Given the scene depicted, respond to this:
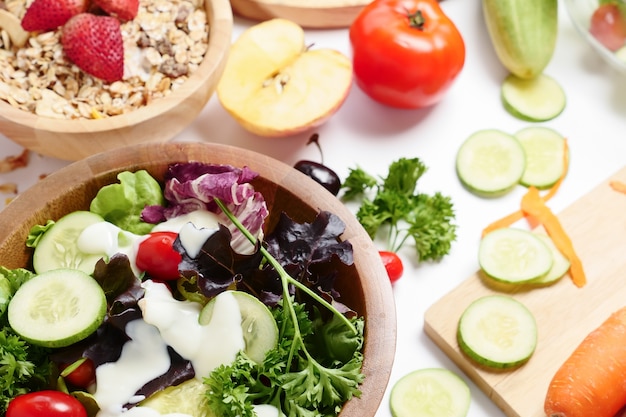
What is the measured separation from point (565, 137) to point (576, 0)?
441mm

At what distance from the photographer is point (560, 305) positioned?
1.99 meters

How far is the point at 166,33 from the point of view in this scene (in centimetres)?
215

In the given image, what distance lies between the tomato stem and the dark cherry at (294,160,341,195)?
19.2 inches

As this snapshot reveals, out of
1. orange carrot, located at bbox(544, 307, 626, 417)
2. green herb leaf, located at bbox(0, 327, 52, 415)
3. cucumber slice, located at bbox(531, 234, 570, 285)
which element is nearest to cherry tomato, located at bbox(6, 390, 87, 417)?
green herb leaf, located at bbox(0, 327, 52, 415)

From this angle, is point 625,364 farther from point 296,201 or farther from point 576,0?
point 576,0

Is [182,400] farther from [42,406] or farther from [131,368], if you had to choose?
[42,406]

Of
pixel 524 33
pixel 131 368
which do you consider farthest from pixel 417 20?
pixel 131 368

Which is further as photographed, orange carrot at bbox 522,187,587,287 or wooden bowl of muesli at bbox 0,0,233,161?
orange carrot at bbox 522,187,587,287

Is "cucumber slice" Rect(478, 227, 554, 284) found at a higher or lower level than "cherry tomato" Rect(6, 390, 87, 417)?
higher

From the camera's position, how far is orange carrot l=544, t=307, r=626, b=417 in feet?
5.88

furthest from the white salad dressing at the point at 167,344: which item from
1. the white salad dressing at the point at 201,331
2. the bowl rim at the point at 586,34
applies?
the bowl rim at the point at 586,34

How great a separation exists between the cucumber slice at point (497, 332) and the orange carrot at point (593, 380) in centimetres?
10

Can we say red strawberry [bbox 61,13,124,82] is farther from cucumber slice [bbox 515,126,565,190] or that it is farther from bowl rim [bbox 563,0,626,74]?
bowl rim [bbox 563,0,626,74]

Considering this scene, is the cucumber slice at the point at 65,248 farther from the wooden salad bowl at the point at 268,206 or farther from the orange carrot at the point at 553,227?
the orange carrot at the point at 553,227
